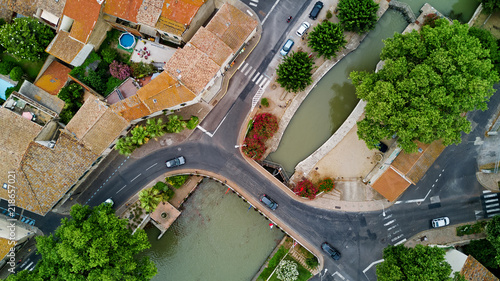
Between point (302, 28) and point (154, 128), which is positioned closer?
point (154, 128)

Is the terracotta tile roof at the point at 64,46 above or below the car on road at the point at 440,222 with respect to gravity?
below

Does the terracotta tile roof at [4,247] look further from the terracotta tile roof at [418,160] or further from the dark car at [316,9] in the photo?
the terracotta tile roof at [418,160]

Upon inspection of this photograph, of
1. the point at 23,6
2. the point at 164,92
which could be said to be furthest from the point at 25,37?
the point at 164,92

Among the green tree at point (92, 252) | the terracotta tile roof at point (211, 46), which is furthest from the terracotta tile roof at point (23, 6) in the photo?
the green tree at point (92, 252)

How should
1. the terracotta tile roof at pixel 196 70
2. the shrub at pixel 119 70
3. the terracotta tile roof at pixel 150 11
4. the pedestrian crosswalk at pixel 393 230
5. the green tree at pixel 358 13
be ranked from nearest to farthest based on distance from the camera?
1. the terracotta tile roof at pixel 196 70
2. the green tree at pixel 358 13
3. the terracotta tile roof at pixel 150 11
4. the shrub at pixel 119 70
5. the pedestrian crosswalk at pixel 393 230

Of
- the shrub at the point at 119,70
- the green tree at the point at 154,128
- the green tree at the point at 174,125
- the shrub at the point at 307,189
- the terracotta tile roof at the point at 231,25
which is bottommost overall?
the green tree at the point at 154,128

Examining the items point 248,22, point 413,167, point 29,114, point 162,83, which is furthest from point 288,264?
point 29,114

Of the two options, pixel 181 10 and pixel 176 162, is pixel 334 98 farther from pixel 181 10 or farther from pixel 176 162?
pixel 176 162
